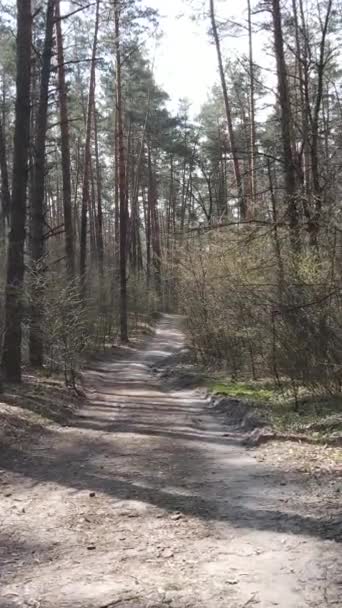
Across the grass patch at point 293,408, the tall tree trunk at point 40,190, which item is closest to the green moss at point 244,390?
the grass patch at point 293,408

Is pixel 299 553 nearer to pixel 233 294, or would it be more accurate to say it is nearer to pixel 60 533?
pixel 60 533

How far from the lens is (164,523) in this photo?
15.8 ft

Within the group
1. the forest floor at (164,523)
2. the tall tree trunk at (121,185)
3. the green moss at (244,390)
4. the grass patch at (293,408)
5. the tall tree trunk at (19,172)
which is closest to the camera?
the forest floor at (164,523)

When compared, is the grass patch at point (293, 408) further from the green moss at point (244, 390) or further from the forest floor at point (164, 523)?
the forest floor at point (164, 523)

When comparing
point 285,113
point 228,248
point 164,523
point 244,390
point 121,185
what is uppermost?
point 121,185

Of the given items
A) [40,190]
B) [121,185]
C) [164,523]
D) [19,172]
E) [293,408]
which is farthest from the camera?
[121,185]

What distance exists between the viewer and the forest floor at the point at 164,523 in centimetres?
363

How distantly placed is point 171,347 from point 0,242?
923 cm

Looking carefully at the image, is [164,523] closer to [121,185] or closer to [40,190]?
[40,190]

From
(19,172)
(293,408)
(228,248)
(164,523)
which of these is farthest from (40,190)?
(164,523)

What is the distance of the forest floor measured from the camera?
143 inches

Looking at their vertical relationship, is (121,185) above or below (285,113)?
above

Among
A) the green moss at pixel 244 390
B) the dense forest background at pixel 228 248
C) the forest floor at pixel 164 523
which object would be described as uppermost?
the dense forest background at pixel 228 248

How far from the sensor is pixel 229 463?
22.1ft
